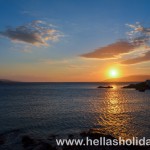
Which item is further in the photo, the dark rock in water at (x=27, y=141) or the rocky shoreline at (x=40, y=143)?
the dark rock in water at (x=27, y=141)

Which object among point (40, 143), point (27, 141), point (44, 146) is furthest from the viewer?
point (27, 141)

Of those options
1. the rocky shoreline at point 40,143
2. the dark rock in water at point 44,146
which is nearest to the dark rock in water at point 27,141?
the rocky shoreline at point 40,143

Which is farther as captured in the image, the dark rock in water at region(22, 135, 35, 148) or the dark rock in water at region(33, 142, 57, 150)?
the dark rock in water at region(22, 135, 35, 148)

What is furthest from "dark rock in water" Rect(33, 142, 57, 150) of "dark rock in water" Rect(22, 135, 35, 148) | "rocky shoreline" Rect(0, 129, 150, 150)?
"dark rock in water" Rect(22, 135, 35, 148)

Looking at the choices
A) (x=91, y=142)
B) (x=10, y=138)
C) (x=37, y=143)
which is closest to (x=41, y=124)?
(x=10, y=138)

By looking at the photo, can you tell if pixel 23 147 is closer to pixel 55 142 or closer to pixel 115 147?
pixel 55 142

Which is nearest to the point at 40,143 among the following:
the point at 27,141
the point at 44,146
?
the point at 44,146

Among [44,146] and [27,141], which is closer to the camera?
[44,146]

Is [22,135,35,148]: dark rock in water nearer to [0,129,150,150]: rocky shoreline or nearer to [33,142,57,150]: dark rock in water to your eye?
[0,129,150,150]: rocky shoreline

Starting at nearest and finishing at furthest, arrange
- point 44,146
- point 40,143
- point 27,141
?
point 44,146 → point 40,143 → point 27,141

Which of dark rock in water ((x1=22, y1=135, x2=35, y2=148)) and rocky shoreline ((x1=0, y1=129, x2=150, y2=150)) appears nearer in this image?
rocky shoreline ((x1=0, y1=129, x2=150, y2=150))

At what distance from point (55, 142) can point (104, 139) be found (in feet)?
21.6

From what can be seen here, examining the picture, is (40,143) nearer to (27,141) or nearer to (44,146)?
(44,146)

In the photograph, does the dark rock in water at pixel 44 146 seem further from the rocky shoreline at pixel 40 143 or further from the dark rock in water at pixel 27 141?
the dark rock in water at pixel 27 141
